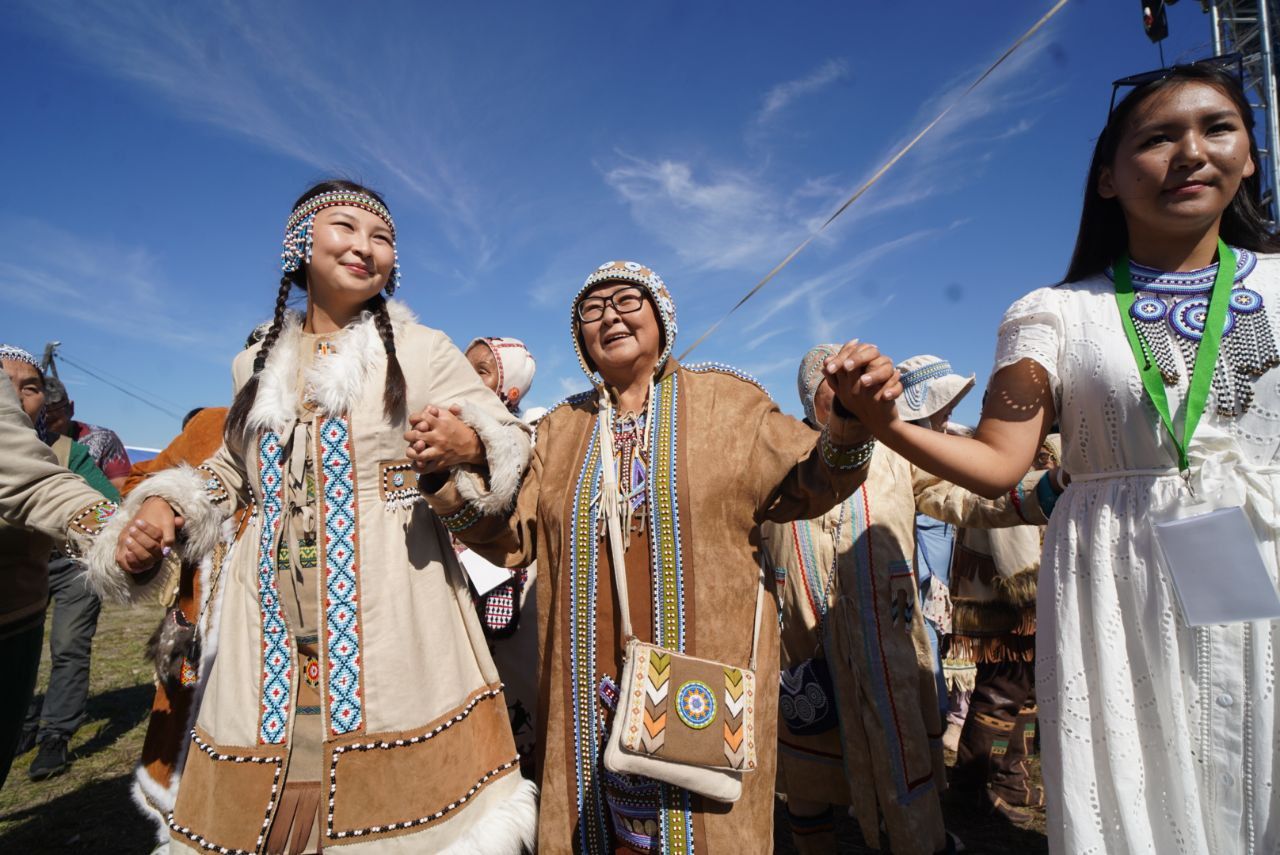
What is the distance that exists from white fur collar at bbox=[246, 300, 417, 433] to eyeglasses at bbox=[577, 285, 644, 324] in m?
0.62

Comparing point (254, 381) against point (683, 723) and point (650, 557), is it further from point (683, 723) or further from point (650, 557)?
point (683, 723)

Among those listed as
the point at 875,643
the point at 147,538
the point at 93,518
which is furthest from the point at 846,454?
the point at 93,518

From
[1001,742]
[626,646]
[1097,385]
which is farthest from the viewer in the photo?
[1001,742]

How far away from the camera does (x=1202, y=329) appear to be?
1.63m

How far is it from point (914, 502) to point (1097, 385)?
168 cm

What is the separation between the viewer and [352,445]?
2.06m

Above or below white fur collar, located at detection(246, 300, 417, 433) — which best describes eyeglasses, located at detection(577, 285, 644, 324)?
above

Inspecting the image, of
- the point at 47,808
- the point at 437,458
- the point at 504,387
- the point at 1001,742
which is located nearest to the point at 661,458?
the point at 437,458

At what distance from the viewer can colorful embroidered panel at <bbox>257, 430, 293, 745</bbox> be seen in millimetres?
1938

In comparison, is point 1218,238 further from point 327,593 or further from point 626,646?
point 327,593

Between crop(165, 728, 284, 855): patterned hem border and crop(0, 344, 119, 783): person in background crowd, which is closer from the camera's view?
crop(165, 728, 284, 855): patterned hem border

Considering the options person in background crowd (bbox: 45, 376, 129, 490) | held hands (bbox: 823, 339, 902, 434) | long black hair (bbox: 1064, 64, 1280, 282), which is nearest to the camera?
held hands (bbox: 823, 339, 902, 434)

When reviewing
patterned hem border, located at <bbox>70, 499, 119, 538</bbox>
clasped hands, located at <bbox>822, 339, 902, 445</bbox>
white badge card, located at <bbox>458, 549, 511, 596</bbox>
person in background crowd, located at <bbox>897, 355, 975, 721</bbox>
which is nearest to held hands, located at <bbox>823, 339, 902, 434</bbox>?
clasped hands, located at <bbox>822, 339, 902, 445</bbox>

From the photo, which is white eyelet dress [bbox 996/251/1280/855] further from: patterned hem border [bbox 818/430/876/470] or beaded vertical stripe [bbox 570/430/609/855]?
beaded vertical stripe [bbox 570/430/609/855]
